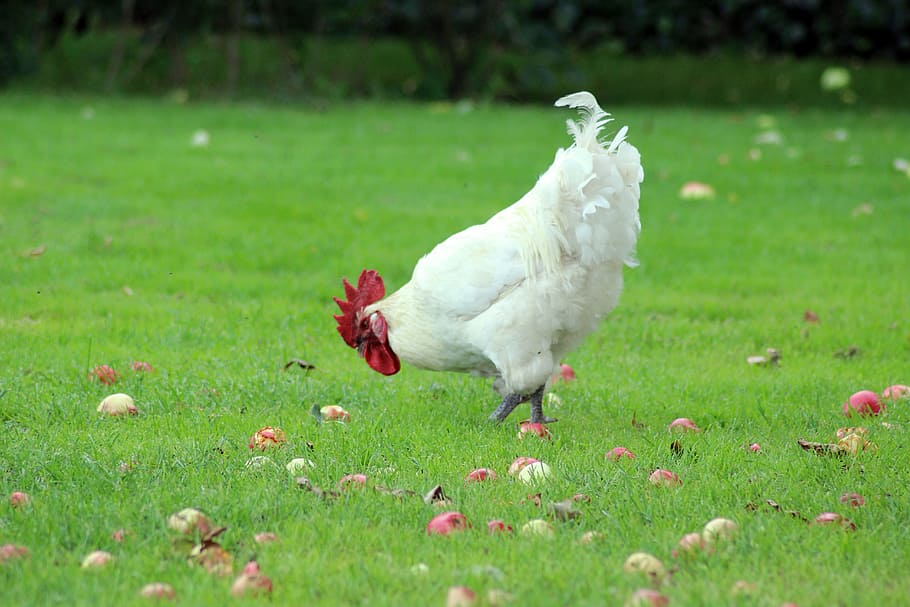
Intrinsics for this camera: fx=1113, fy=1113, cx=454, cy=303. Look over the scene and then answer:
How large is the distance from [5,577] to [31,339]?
291 centimetres

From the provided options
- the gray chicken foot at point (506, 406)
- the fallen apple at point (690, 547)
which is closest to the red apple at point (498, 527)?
the fallen apple at point (690, 547)

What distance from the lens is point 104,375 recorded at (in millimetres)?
5148

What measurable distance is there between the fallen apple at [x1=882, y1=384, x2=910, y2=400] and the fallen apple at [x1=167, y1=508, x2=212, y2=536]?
3260 mm

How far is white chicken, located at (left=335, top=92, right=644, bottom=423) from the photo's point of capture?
4520mm

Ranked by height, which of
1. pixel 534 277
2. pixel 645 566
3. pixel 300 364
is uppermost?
pixel 534 277

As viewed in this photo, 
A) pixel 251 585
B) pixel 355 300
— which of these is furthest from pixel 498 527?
pixel 355 300

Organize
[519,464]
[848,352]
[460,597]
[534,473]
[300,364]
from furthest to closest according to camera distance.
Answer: [848,352] < [300,364] < [519,464] < [534,473] < [460,597]

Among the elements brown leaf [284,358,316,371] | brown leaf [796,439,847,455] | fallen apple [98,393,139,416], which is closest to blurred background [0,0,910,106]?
brown leaf [284,358,316,371]

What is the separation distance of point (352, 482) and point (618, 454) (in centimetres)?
107

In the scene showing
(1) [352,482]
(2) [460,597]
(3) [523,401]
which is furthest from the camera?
(3) [523,401]

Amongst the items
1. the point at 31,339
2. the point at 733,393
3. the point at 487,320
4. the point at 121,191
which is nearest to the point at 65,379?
the point at 31,339

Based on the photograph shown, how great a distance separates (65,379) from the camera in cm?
513

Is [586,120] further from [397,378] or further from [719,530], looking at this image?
[719,530]

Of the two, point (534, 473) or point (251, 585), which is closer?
point (251, 585)
